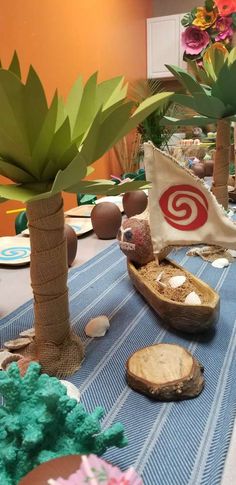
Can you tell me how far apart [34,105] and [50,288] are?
0.21 meters

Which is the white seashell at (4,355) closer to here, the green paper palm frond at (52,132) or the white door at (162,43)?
the green paper palm frond at (52,132)

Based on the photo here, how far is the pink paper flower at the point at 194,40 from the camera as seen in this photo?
287 centimetres

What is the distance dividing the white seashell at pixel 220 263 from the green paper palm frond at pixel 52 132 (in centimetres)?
43

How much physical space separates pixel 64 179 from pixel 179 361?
24 centimetres

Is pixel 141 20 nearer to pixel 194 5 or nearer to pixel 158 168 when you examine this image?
pixel 194 5

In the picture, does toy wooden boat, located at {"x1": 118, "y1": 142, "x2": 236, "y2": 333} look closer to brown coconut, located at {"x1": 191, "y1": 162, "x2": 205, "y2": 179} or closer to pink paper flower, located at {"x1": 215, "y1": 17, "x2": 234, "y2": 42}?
Result: brown coconut, located at {"x1": 191, "y1": 162, "x2": 205, "y2": 179}

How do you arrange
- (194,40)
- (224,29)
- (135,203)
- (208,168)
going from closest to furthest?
(135,203) → (208,168) → (224,29) → (194,40)

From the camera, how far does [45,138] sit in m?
0.46

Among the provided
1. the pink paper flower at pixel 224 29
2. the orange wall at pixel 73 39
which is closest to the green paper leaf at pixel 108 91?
the orange wall at pixel 73 39

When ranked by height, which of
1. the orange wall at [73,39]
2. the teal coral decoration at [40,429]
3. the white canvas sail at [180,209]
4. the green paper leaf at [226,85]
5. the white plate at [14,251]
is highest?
the orange wall at [73,39]

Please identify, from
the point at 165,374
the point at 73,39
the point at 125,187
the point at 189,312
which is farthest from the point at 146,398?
→ the point at 73,39

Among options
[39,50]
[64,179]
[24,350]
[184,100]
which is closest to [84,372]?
[24,350]

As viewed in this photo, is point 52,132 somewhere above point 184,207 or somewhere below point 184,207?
above

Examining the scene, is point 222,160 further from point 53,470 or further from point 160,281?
point 53,470
